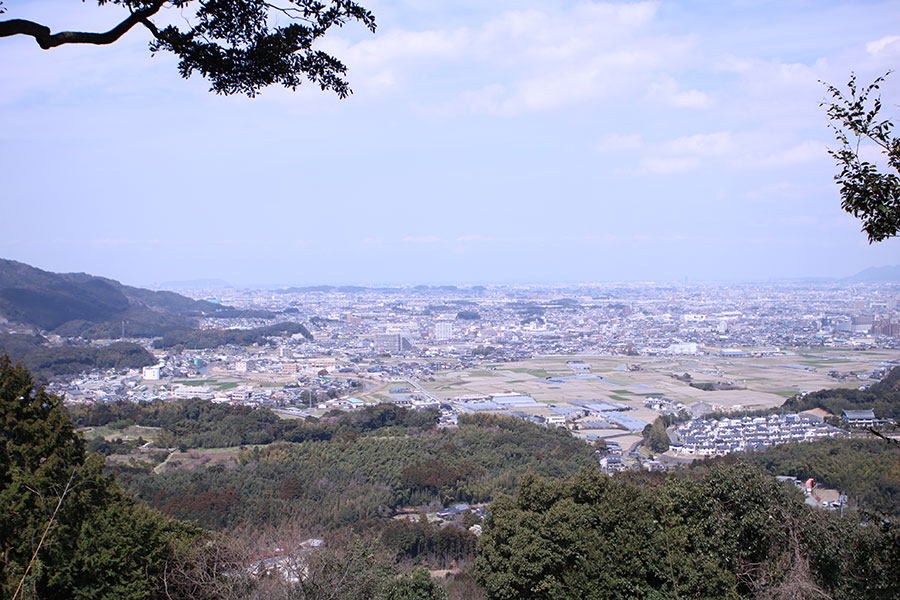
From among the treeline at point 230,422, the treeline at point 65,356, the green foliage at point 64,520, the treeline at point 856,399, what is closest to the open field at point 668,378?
the treeline at point 856,399

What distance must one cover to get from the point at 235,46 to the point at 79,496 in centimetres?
535

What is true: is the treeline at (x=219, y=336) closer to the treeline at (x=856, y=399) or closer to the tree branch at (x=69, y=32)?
the treeline at (x=856, y=399)

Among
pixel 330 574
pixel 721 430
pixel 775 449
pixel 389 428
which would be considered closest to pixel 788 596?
pixel 330 574

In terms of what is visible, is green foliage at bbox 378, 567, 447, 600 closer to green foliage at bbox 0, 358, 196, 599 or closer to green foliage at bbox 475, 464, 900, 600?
green foliage at bbox 475, 464, 900, 600

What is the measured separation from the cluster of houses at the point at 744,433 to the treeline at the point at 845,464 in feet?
3.65

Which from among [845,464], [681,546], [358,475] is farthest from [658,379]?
[681,546]

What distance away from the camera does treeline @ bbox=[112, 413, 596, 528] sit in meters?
11.9

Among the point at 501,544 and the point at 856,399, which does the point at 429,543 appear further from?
the point at 856,399

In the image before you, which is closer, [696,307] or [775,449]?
[775,449]

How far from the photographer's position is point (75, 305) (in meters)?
37.9

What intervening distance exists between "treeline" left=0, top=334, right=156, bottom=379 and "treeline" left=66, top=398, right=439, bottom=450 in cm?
670

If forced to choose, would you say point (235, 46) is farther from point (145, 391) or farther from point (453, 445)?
point (145, 391)

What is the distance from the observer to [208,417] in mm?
18688

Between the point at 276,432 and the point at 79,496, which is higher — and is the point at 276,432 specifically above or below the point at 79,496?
below
